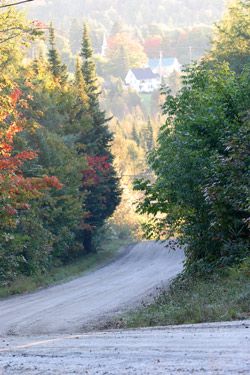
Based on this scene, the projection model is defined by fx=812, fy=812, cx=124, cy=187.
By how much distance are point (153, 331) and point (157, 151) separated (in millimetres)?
14518

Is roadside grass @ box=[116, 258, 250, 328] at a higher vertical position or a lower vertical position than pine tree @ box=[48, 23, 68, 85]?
lower

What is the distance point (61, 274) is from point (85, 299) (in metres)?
13.4

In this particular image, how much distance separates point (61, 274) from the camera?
133ft

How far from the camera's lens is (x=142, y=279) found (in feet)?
116

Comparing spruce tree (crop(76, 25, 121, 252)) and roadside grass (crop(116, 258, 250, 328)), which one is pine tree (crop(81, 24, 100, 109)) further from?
roadside grass (crop(116, 258, 250, 328))

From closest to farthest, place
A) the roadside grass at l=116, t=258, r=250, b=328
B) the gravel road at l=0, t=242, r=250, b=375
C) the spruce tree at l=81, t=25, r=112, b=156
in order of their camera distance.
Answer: the gravel road at l=0, t=242, r=250, b=375 < the roadside grass at l=116, t=258, r=250, b=328 < the spruce tree at l=81, t=25, r=112, b=156

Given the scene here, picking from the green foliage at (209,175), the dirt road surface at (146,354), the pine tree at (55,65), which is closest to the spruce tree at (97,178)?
the pine tree at (55,65)

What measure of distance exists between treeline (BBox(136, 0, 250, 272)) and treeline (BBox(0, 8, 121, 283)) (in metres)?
7.90

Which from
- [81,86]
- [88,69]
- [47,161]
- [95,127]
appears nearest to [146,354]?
[47,161]

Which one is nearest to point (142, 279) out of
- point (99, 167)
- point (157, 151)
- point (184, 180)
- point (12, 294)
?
point (12, 294)

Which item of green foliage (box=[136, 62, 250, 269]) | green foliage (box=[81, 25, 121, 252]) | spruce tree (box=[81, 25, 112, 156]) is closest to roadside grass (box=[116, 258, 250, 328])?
green foliage (box=[136, 62, 250, 269])

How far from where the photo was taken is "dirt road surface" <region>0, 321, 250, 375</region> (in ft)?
27.6

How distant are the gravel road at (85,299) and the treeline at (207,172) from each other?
3.00 m

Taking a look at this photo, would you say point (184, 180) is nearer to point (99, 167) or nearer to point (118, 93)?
point (99, 167)
